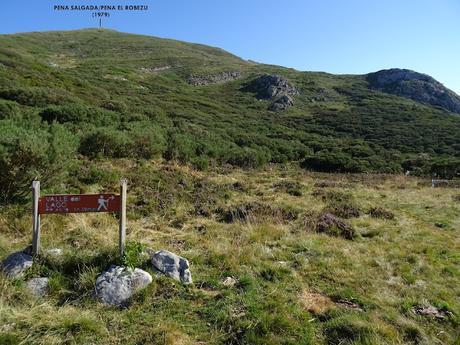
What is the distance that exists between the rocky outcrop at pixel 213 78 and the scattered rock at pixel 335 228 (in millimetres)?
75466

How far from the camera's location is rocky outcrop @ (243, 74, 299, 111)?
234 feet

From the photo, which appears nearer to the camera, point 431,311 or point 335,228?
point 431,311

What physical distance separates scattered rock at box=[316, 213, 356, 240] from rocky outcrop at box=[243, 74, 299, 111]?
199ft

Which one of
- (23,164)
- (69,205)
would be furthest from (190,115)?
(69,205)

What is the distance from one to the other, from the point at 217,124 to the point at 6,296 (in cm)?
3569

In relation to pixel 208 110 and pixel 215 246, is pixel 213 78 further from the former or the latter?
pixel 215 246

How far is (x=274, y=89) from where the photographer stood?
78.3 metres

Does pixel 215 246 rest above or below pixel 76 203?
below

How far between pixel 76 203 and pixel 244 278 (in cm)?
268

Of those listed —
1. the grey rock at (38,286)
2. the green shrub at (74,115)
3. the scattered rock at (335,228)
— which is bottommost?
the scattered rock at (335,228)

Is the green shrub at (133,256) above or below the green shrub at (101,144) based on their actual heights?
below

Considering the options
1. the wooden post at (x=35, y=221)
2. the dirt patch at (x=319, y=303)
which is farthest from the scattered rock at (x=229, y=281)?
the wooden post at (x=35, y=221)

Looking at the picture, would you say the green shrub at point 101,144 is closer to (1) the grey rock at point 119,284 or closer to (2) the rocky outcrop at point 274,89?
(1) the grey rock at point 119,284

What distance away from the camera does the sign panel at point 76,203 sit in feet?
18.1
